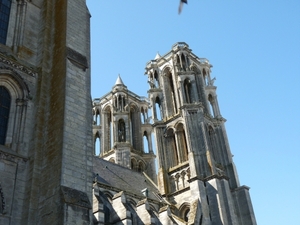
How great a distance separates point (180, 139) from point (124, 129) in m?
8.51

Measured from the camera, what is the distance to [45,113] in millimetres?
11750

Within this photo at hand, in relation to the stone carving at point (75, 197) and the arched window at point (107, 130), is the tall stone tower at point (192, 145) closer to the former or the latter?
the arched window at point (107, 130)

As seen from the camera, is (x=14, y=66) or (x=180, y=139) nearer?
(x=14, y=66)

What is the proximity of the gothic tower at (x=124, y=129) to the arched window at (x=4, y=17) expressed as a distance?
906 inches

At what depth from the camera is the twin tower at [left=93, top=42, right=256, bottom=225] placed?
27156 millimetres

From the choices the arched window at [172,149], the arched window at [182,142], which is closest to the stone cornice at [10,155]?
the arched window at [182,142]

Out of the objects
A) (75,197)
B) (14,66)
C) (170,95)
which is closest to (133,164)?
(170,95)

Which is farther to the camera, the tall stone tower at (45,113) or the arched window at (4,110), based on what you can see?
the arched window at (4,110)

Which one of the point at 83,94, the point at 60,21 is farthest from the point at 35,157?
the point at 60,21

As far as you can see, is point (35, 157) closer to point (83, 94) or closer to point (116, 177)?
point (83, 94)

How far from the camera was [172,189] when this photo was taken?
29.8m

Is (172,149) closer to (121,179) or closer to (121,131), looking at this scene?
(121,179)

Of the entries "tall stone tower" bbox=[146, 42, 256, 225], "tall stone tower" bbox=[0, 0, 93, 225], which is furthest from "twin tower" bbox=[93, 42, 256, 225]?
"tall stone tower" bbox=[0, 0, 93, 225]

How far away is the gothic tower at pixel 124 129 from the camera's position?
118 feet
